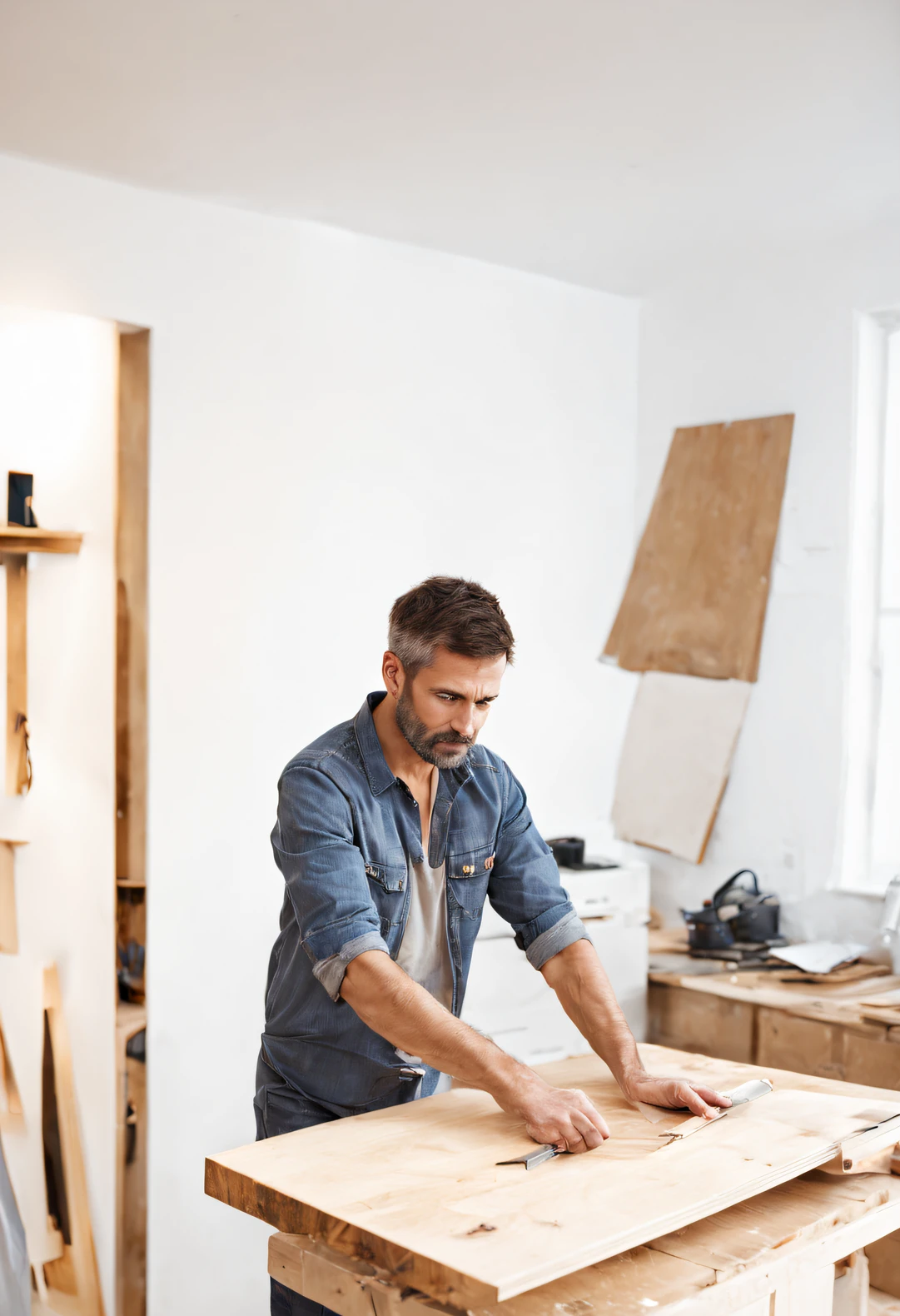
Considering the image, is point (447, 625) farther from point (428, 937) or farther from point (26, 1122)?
point (26, 1122)

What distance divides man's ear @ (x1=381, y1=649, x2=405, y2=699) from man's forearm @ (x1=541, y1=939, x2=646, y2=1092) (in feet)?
1.86

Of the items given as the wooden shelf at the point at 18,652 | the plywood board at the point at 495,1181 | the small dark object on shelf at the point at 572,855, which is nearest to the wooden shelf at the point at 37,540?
the wooden shelf at the point at 18,652

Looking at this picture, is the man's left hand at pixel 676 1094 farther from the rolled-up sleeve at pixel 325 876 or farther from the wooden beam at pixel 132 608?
the wooden beam at pixel 132 608

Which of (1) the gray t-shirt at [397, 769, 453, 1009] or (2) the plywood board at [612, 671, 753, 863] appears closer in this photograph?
(1) the gray t-shirt at [397, 769, 453, 1009]

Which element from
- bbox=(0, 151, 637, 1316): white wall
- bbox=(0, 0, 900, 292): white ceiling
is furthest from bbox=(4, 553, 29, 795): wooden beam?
bbox=(0, 0, 900, 292): white ceiling

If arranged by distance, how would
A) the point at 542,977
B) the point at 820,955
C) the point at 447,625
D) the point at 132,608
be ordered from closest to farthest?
the point at 447,625 < the point at 132,608 < the point at 542,977 < the point at 820,955

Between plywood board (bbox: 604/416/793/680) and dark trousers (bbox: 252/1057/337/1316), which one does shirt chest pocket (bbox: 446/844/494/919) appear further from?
plywood board (bbox: 604/416/793/680)

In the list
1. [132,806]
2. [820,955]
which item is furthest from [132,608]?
[820,955]

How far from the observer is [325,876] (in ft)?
6.10

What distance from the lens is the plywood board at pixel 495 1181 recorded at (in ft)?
4.42

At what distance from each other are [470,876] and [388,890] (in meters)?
0.18

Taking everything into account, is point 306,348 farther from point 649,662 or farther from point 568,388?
point 649,662

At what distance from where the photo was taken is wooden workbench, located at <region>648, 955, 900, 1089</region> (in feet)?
10.2

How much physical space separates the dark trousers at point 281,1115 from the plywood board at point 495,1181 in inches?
9.0
